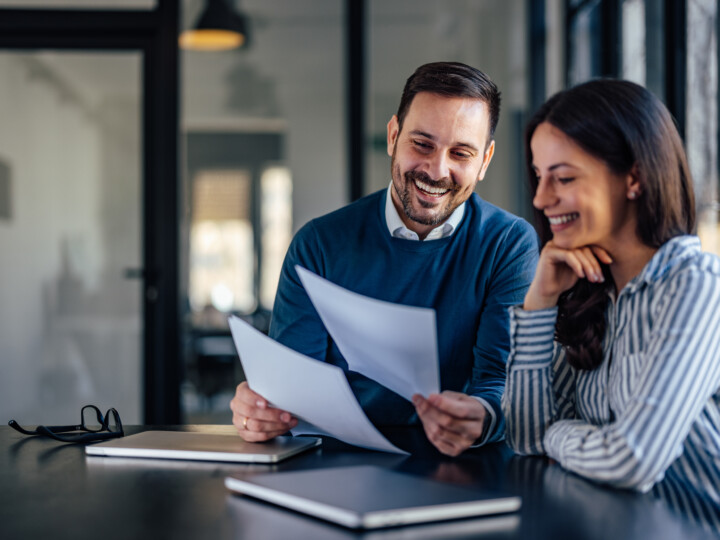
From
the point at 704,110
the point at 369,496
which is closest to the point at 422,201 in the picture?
the point at 369,496

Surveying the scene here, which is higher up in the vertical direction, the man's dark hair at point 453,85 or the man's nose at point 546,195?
the man's dark hair at point 453,85

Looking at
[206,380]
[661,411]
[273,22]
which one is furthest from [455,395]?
[273,22]

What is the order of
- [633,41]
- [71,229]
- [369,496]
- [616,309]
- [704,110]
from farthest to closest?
1. [71,229]
2. [633,41]
3. [704,110]
4. [616,309]
5. [369,496]

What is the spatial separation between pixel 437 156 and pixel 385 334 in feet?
2.13

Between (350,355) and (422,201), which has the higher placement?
(422,201)

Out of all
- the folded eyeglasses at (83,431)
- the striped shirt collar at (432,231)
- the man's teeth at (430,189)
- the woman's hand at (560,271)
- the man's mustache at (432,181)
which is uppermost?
the man's mustache at (432,181)

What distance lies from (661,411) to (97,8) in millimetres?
3519

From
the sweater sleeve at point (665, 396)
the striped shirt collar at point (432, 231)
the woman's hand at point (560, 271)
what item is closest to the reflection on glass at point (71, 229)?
the striped shirt collar at point (432, 231)

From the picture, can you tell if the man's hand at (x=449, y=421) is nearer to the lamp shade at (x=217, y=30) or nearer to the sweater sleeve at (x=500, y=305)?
the sweater sleeve at (x=500, y=305)

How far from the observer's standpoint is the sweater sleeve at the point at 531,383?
4.09 ft

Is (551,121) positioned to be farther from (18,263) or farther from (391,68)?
(18,263)

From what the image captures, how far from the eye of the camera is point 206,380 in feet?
12.8

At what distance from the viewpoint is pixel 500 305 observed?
1.58 meters

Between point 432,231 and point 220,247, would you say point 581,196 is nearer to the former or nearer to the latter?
point 432,231
